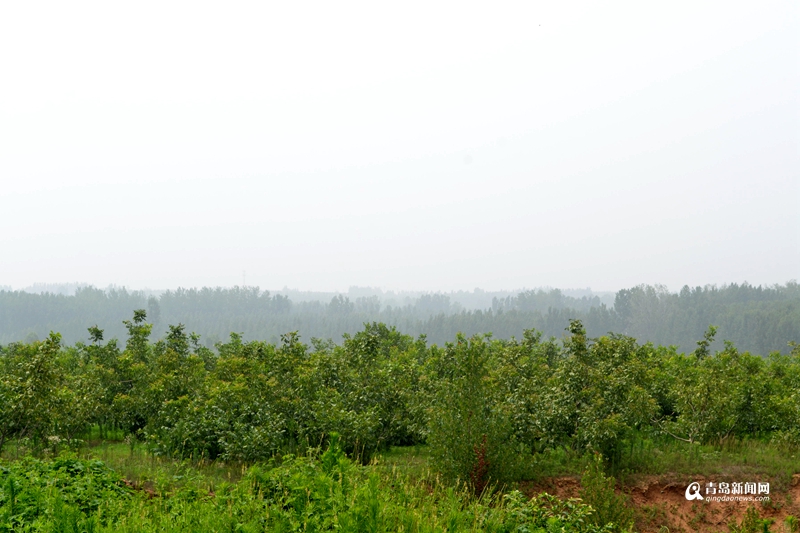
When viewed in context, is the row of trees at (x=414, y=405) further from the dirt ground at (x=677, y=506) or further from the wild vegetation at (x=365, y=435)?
the dirt ground at (x=677, y=506)

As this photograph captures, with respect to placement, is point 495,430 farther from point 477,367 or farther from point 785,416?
point 785,416

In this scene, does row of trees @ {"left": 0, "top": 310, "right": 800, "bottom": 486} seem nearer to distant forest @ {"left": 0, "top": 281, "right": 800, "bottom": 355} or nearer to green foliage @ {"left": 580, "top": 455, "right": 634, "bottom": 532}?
green foliage @ {"left": 580, "top": 455, "right": 634, "bottom": 532}

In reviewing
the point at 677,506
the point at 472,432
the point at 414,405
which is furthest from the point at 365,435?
the point at 677,506

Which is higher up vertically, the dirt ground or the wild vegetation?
the wild vegetation

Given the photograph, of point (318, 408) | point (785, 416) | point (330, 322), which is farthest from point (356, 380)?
point (330, 322)

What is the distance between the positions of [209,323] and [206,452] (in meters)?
178

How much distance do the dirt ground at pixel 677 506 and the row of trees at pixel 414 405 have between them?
92cm

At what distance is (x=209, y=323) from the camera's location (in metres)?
179

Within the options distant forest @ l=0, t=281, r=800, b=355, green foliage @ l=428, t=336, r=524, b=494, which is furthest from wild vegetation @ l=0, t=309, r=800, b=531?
distant forest @ l=0, t=281, r=800, b=355

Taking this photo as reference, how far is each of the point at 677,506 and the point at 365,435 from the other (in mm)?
6946

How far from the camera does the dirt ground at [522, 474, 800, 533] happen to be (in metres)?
10.9

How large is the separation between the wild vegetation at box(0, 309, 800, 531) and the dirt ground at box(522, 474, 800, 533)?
0.38 metres

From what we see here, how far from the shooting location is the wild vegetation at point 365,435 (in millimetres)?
7594

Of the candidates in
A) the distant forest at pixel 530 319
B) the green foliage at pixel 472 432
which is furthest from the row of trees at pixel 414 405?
the distant forest at pixel 530 319
